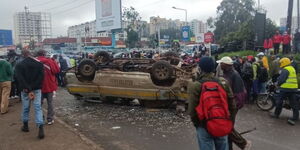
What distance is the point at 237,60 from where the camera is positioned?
10703 mm

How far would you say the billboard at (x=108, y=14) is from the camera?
29.4m

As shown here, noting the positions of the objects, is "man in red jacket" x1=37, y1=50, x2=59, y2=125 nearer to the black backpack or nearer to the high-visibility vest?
the high-visibility vest

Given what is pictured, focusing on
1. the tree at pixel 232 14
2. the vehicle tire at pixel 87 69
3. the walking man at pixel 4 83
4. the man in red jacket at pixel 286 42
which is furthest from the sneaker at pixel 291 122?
the tree at pixel 232 14

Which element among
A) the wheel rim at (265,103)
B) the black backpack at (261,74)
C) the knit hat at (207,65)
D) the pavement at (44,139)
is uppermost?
the knit hat at (207,65)

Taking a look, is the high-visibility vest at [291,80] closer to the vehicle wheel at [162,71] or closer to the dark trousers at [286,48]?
the vehicle wheel at [162,71]

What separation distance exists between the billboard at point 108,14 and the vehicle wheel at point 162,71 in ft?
70.3

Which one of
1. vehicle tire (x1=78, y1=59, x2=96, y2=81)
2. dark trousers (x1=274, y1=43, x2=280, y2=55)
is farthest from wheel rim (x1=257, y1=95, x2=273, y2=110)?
dark trousers (x1=274, y1=43, x2=280, y2=55)

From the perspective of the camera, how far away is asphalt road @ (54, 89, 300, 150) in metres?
5.77

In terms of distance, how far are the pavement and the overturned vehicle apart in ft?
8.19

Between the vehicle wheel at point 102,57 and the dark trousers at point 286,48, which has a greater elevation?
the dark trousers at point 286,48

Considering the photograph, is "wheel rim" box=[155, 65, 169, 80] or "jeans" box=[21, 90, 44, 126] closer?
"jeans" box=[21, 90, 44, 126]

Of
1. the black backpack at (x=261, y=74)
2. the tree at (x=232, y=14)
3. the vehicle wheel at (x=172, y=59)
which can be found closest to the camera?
the black backpack at (x=261, y=74)

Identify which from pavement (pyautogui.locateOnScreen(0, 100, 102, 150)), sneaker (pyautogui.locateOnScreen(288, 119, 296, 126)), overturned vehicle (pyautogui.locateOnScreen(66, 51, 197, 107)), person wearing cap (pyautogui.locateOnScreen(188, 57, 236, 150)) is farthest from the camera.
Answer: overturned vehicle (pyautogui.locateOnScreen(66, 51, 197, 107))

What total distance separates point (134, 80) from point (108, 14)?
23190mm
